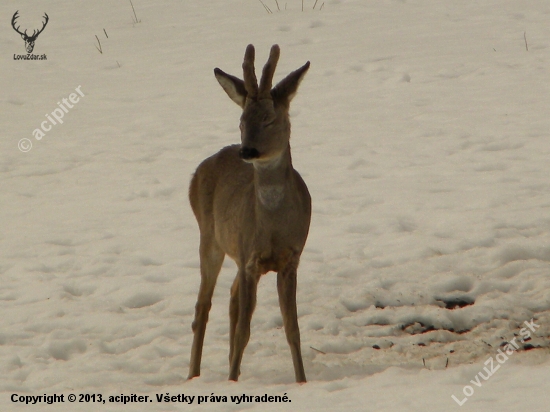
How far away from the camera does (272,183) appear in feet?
19.8

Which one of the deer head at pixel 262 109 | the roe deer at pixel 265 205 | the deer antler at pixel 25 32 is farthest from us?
the deer antler at pixel 25 32

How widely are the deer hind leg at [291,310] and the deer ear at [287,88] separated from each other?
1.11m

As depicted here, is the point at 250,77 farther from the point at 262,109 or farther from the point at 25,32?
the point at 25,32

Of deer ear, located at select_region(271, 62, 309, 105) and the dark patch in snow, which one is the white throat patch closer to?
deer ear, located at select_region(271, 62, 309, 105)

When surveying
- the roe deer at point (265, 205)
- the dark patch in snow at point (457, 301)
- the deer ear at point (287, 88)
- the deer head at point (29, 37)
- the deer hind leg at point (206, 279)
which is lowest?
the dark patch in snow at point (457, 301)

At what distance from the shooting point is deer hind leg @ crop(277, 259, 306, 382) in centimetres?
608

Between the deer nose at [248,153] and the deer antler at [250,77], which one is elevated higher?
the deer antler at [250,77]

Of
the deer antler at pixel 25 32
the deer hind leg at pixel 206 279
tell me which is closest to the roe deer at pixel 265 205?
the deer hind leg at pixel 206 279

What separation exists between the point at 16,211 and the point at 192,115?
11.9 ft

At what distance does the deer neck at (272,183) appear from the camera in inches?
236

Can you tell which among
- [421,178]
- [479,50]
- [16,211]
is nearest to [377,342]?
[421,178]

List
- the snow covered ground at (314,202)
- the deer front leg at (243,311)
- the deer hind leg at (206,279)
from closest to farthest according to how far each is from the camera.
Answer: the deer front leg at (243,311) < the snow covered ground at (314,202) < the deer hind leg at (206,279)

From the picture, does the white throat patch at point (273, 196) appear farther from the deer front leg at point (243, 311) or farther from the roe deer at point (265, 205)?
the deer front leg at point (243, 311)

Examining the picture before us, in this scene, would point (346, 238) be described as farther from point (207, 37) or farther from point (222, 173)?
point (207, 37)
